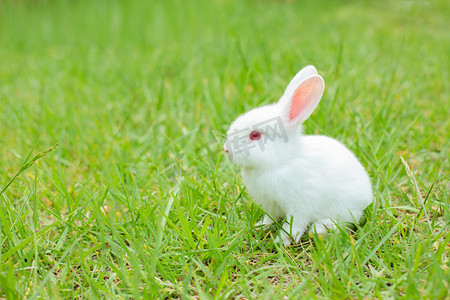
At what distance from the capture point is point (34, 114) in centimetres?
383

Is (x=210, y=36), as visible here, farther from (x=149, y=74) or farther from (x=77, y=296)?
(x=77, y=296)

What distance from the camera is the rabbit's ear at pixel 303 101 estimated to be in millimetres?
2059

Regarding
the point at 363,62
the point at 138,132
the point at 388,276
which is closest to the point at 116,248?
the point at 388,276

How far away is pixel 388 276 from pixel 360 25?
500cm

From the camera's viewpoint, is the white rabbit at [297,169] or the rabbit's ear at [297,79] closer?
the white rabbit at [297,169]

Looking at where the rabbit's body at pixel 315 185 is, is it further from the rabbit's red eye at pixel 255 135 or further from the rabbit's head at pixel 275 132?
the rabbit's red eye at pixel 255 135

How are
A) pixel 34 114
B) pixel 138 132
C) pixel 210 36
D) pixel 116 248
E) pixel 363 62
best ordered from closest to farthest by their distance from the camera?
pixel 116 248
pixel 138 132
pixel 34 114
pixel 363 62
pixel 210 36

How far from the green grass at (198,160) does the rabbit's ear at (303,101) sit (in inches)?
16.8

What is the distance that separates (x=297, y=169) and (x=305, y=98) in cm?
34

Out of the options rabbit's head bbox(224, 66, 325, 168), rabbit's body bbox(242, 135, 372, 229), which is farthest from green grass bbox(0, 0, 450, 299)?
rabbit's head bbox(224, 66, 325, 168)

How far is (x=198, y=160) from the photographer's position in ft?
8.97

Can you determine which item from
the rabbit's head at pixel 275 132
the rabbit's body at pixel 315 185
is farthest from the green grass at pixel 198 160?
the rabbit's head at pixel 275 132

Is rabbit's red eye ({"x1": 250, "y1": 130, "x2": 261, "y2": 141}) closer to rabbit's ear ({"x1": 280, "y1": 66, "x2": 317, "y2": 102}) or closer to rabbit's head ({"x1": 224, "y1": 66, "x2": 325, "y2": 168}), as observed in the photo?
rabbit's head ({"x1": 224, "y1": 66, "x2": 325, "y2": 168})

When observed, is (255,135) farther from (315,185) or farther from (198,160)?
(198,160)
